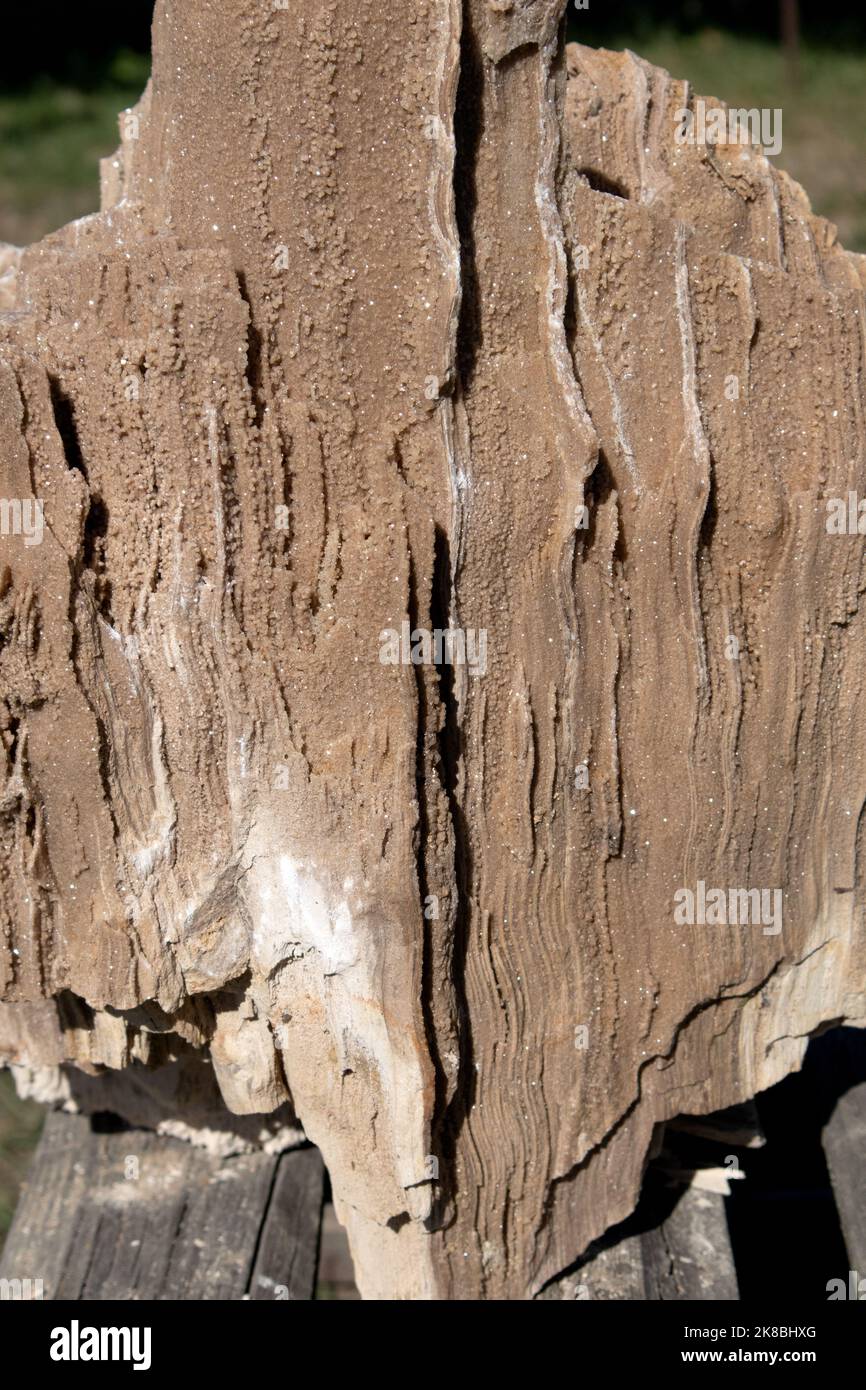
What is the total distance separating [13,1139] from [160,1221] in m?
1.70

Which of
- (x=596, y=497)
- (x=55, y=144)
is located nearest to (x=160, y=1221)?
(x=596, y=497)

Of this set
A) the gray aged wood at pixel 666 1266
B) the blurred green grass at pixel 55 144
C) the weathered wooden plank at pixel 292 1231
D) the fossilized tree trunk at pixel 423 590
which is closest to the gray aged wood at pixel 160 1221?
the weathered wooden plank at pixel 292 1231

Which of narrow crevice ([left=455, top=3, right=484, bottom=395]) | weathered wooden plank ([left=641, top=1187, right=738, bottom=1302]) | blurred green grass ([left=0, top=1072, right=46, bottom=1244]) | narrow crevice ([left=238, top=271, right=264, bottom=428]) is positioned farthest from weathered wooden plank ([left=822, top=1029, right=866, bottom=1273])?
blurred green grass ([left=0, top=1072, right=46, bottom=1244])

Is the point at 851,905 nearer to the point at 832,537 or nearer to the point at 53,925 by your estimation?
the point at 832,537

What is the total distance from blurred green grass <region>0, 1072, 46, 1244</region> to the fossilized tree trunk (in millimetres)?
2021

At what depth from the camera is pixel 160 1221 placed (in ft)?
9.57

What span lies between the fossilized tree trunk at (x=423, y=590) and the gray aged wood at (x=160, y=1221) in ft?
1.58

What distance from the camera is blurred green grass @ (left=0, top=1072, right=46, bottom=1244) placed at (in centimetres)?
423

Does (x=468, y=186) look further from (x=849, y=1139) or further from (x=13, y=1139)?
(x=13, y=1139)

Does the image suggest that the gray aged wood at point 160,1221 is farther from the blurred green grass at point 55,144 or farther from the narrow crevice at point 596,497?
the blurred green grass at point 55,144

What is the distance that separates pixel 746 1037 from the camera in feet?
8.60

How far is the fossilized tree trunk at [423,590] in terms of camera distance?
2100 mm

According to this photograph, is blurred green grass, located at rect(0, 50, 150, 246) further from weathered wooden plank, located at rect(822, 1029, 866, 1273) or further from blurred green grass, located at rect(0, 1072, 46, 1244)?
weathered wooden plank, located at rect(822, 1029, 866, 1273)

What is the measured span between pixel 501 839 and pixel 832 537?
799mm
